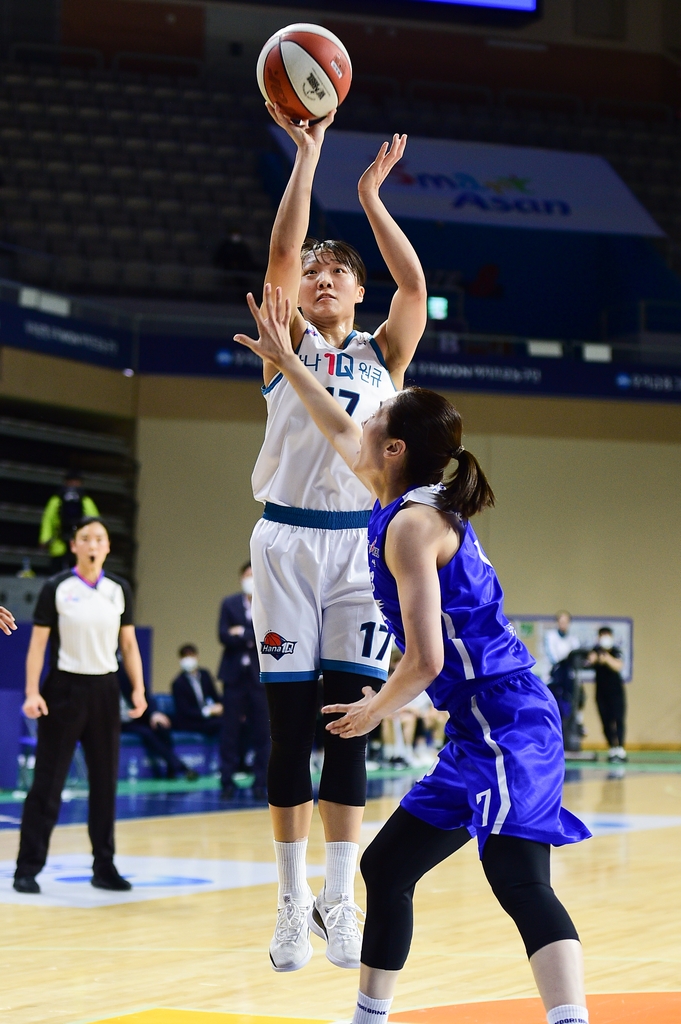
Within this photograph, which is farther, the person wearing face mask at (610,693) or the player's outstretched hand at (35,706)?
the person wearing face mask at (610,693)

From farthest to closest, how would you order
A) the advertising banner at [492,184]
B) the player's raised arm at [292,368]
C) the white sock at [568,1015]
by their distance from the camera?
the advertising banner at [492,184] → the player's raised arm at [292,368] → the white sock at [568,1015]

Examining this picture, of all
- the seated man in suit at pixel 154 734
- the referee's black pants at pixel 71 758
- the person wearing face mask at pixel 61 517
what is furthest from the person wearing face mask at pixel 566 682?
the referee's black pants at pixel 71 758

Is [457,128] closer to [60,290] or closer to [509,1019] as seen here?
[60,290]

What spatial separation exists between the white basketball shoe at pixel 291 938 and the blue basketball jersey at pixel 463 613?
1.01m

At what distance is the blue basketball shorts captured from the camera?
301 centimetres

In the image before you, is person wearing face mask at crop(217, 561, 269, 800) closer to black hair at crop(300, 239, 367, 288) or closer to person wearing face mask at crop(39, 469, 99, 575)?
person wearing face mask at crop(39, 469, 99, 575)

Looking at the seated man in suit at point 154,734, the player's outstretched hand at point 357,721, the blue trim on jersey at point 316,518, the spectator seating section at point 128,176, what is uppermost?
the spectator seating section at point 128,176

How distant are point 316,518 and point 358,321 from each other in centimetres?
1314

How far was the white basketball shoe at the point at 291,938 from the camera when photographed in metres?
3.74

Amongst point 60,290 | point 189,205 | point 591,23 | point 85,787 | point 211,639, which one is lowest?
point 85,787

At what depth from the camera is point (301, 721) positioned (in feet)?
12.8

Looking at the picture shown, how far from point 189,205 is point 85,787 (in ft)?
34.4

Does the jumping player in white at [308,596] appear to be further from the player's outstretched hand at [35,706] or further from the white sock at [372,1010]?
the player's outstretched hand at [35,706]

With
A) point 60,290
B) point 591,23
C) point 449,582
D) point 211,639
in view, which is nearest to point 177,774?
point 211,639
